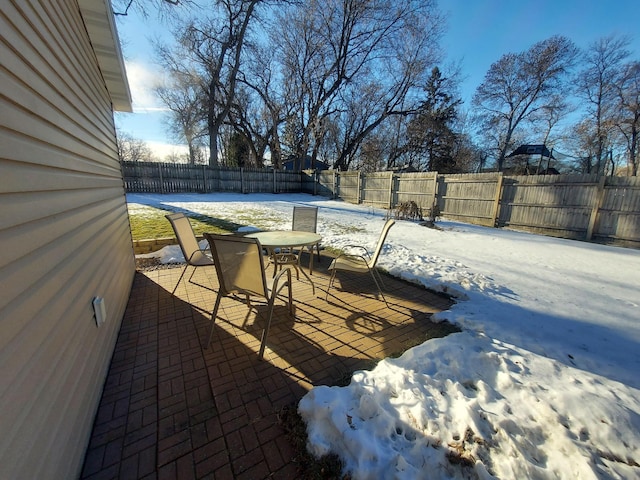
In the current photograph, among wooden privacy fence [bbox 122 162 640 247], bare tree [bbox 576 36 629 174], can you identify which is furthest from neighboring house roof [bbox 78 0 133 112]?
bare tree [bbox 576 36 629 174]

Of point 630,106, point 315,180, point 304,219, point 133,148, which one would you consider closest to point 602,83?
point 630,106

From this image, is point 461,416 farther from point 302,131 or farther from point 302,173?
point 302,131

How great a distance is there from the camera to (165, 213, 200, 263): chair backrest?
3.06m

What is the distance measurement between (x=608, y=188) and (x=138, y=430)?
9906 mm

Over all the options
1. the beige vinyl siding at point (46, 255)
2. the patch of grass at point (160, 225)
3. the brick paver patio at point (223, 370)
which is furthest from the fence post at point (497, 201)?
the beige vinyl siding at point (46, 255)

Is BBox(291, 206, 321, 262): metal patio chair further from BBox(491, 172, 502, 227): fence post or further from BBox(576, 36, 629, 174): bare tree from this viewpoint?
BBox(576, 36, 629, 174): bare tree

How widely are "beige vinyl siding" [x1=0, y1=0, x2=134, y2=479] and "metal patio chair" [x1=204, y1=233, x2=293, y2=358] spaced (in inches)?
31.3

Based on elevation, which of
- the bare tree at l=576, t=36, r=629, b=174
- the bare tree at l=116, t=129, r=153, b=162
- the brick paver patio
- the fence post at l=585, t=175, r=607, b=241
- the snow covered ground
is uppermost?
the bare tree at l=576, t=36, r=629, b=174

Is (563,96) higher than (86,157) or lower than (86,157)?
higher

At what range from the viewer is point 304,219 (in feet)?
14.5

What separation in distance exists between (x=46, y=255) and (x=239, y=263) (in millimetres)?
1099

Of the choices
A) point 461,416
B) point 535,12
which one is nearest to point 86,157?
point 461,416

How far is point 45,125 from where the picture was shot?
135 centimetres

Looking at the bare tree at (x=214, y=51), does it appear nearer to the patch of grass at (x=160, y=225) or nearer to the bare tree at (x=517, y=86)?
the patch of grass at (x=160, y=225)
